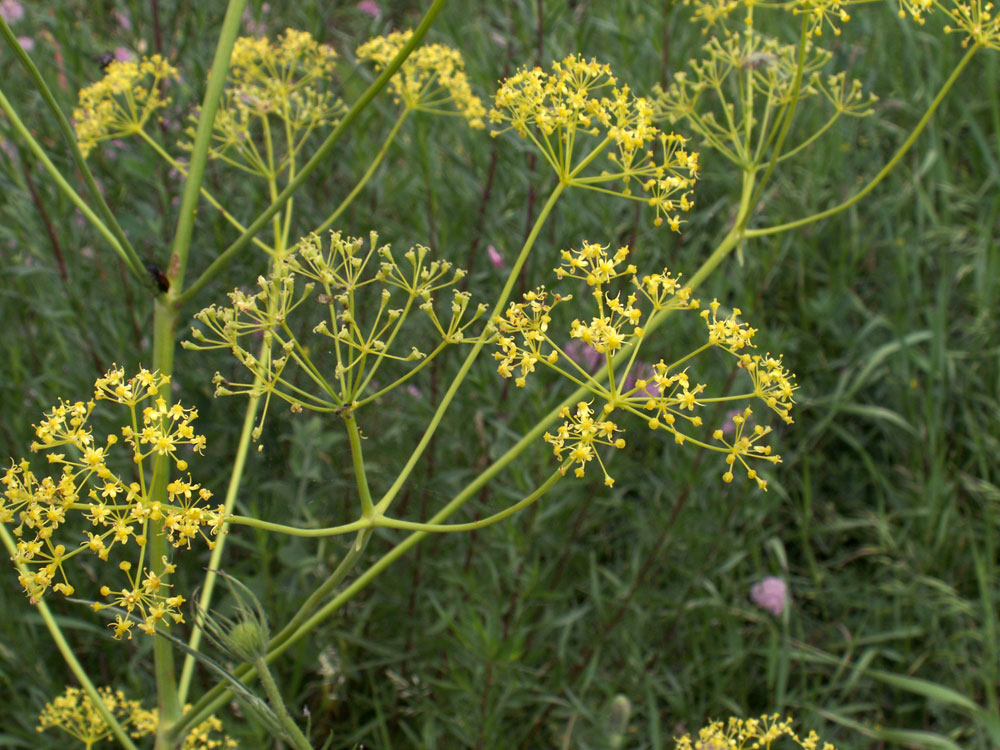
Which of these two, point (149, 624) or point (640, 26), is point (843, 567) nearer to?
point (640, 26)

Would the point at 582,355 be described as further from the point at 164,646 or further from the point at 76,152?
the point at 76,152

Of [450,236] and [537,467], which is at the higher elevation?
[450,236]

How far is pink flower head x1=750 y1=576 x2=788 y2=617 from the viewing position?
11.1 ft

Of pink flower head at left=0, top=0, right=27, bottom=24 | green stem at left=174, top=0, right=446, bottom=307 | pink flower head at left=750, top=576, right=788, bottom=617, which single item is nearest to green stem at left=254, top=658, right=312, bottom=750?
green stem at left=174, top=0, right=446, bottom=307

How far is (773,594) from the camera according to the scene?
338 cm

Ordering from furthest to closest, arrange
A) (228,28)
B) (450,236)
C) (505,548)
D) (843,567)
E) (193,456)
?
(843,567) → (193,456) → (450,236) → (505,548) → (228,28)

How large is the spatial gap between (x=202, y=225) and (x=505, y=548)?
1.63 m

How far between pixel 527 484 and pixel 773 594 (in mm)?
1227

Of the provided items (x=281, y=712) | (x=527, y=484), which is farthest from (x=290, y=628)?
(x=527, y=484)

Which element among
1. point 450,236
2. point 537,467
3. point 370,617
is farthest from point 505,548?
point 450,236

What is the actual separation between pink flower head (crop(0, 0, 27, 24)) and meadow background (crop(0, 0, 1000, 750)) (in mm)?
217

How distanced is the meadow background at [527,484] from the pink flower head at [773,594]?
8 cm

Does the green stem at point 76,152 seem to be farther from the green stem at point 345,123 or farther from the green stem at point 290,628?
the green stem at point 290,628

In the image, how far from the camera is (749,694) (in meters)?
3.54
